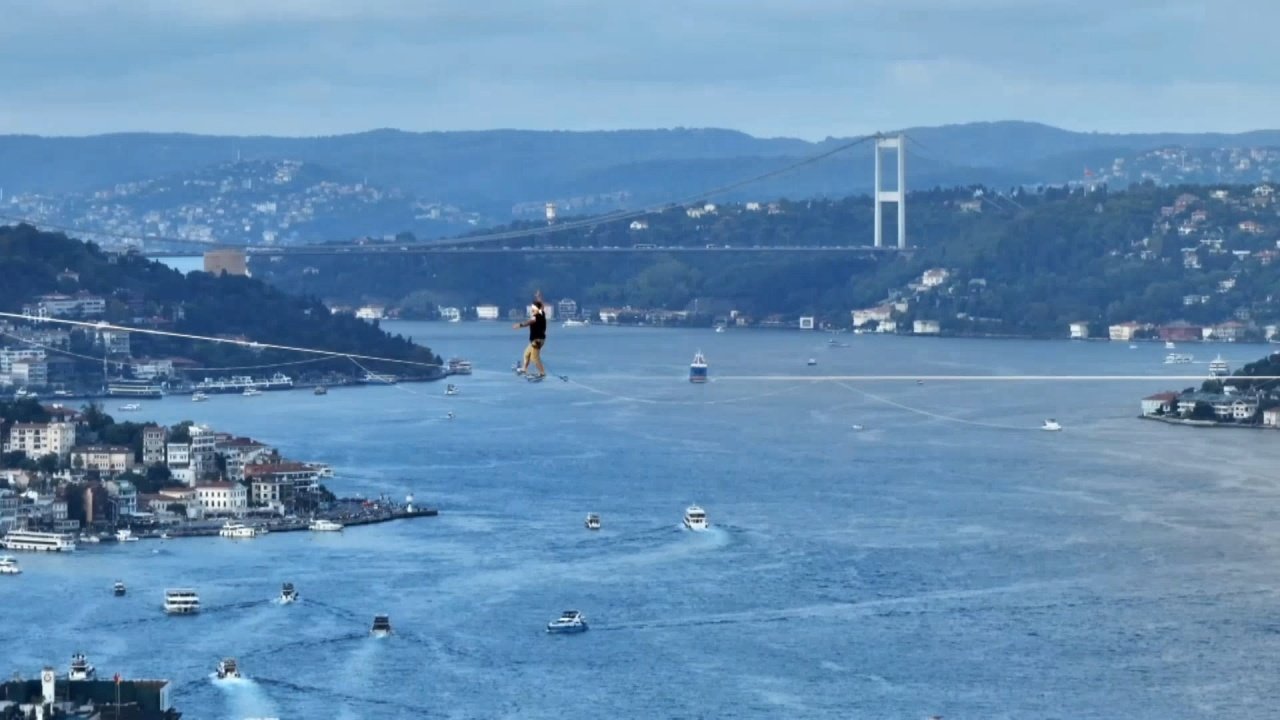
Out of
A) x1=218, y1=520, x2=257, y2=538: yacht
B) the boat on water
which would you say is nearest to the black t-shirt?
x1=218, y1=520, x2=257, y2=538: yacht

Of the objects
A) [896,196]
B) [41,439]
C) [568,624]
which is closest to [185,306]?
[41,439]

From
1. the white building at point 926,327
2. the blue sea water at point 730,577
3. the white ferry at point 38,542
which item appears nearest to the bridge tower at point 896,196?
the white building at point 926,327

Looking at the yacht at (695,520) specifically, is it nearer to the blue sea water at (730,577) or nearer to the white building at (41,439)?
the blue sea water at (730,577)

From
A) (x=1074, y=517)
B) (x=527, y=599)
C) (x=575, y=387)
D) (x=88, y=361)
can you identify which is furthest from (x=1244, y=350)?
(x=527, y=599)

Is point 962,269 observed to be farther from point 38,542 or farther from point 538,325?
point 538,325

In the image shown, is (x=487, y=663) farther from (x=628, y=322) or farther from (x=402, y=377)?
(x=628, y=322)
